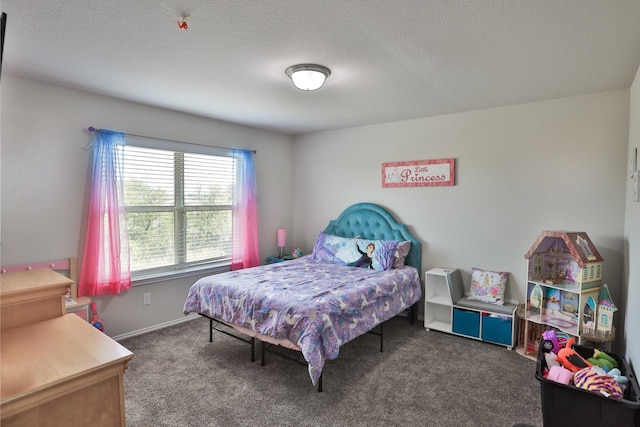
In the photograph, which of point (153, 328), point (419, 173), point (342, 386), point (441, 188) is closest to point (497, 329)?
point (441, 188)

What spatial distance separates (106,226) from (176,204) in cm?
79

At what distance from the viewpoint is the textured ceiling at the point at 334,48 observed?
1775mm

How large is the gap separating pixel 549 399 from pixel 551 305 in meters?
1.59

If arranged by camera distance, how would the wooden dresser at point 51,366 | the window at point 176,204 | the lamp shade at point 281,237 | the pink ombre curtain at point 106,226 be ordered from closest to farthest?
the wooden dresser at point 51,366, the pink ombre curtain at point 106,226, the window at point 176,204, the lamp shade at point 281,237

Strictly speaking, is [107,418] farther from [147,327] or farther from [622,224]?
[622,224]

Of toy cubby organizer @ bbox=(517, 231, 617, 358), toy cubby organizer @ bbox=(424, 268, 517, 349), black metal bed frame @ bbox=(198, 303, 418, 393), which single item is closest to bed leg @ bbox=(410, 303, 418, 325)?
black metal bed frame @ bbox=(198, 303, 418, 393)

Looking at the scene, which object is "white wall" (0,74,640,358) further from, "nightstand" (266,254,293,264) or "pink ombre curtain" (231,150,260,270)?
"nightstand" (266,254,293,264)

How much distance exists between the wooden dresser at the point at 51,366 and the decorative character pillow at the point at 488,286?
11.0 feet

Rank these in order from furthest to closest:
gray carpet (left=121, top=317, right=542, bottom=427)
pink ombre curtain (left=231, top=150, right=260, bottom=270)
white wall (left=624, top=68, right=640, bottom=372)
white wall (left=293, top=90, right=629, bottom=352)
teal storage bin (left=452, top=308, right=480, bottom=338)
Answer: pink ombre curtain (left=231, top=150, right=260, bottom=270), teal storage bin (left=452, top=308, right=480, bottom=338), white wall (left=293, top=90, right=629, bottom=352), gray carpet (left=121, top=317, right=542, bottom=427), white wall (left=624, top=68, right=640, bottom=372)

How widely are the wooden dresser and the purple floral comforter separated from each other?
1.36m

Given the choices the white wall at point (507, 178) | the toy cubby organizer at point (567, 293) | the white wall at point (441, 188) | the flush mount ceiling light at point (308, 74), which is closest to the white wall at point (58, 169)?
the white wall at point (441, 188)

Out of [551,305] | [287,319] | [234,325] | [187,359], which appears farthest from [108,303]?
[551,305]

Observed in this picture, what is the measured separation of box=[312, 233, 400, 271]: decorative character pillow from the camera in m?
3.85

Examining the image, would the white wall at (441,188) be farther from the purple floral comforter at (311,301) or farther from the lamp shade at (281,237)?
the lamp shade at (281,237)
